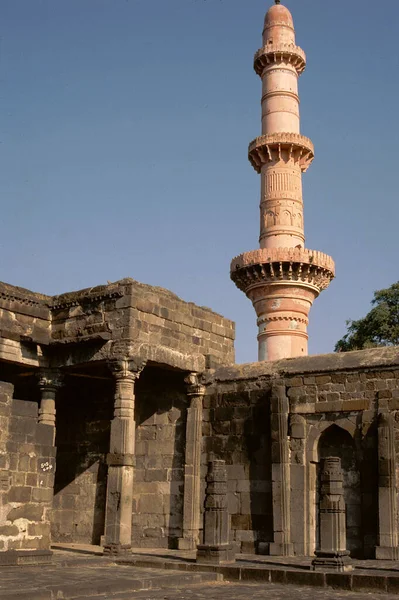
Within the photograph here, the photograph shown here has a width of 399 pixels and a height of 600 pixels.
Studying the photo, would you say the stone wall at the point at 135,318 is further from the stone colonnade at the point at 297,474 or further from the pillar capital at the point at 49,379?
the stone colonnade at the point at 297,474

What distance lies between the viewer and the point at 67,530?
17.6m

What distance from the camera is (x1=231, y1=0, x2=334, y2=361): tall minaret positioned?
2872cm

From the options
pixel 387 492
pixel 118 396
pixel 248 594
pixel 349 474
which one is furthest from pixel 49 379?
pixel 248 594

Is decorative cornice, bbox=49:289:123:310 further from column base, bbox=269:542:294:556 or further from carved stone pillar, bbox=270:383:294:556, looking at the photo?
column base, bbox=269:542:294:556

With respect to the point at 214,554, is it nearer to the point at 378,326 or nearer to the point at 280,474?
the point at 280,474

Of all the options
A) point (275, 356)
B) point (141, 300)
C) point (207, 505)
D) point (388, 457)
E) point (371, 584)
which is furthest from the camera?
point (275, 356)

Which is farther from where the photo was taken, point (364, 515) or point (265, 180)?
point (265, 180)

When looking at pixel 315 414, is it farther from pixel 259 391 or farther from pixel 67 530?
pixel 67 530

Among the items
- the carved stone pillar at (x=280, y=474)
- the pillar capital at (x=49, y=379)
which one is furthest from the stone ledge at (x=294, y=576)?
the pillar capital at (x=49, y=379)

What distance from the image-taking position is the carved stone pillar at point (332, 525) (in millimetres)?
11203

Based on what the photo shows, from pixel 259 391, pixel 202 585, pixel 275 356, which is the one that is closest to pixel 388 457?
pixel 259 391

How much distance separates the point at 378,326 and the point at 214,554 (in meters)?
24.1

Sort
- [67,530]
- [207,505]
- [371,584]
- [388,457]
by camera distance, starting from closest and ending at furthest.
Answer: [371,584], [207,505], [388,457], [67,530]

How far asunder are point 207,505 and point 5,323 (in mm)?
5411
